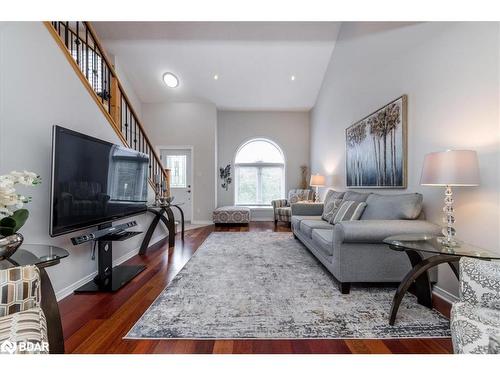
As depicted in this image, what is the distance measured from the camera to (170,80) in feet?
18.9

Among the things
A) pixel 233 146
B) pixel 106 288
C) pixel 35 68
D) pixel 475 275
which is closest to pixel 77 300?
Answer: pixel 106 288

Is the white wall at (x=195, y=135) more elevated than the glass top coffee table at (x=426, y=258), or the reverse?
the white wall at (x=195, y=135)

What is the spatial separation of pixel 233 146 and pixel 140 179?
4.07m

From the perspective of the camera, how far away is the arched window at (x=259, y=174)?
23.0ft

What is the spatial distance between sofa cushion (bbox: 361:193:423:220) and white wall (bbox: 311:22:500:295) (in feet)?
0.56

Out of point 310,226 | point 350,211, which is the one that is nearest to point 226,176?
point 310,226

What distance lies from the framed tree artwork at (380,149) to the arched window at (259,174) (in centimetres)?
296

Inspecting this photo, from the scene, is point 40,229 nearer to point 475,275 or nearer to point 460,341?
point 460,341

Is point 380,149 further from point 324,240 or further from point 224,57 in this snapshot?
point 224,57

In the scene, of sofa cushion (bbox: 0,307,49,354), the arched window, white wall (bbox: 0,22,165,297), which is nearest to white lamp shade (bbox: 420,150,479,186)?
sofa cushion (bbox: 0,307,49,354)

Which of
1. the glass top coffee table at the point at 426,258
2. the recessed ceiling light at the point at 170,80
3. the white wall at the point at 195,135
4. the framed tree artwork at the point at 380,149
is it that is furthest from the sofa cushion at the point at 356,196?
the recessed ceiling light at the point at 170,80

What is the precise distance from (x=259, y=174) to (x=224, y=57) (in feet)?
10.6

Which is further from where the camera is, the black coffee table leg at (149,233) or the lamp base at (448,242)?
the black coffee table leg at (149,233)

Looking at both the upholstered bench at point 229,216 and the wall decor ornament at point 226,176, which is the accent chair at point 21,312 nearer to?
the upholstered bench at point 229,216
